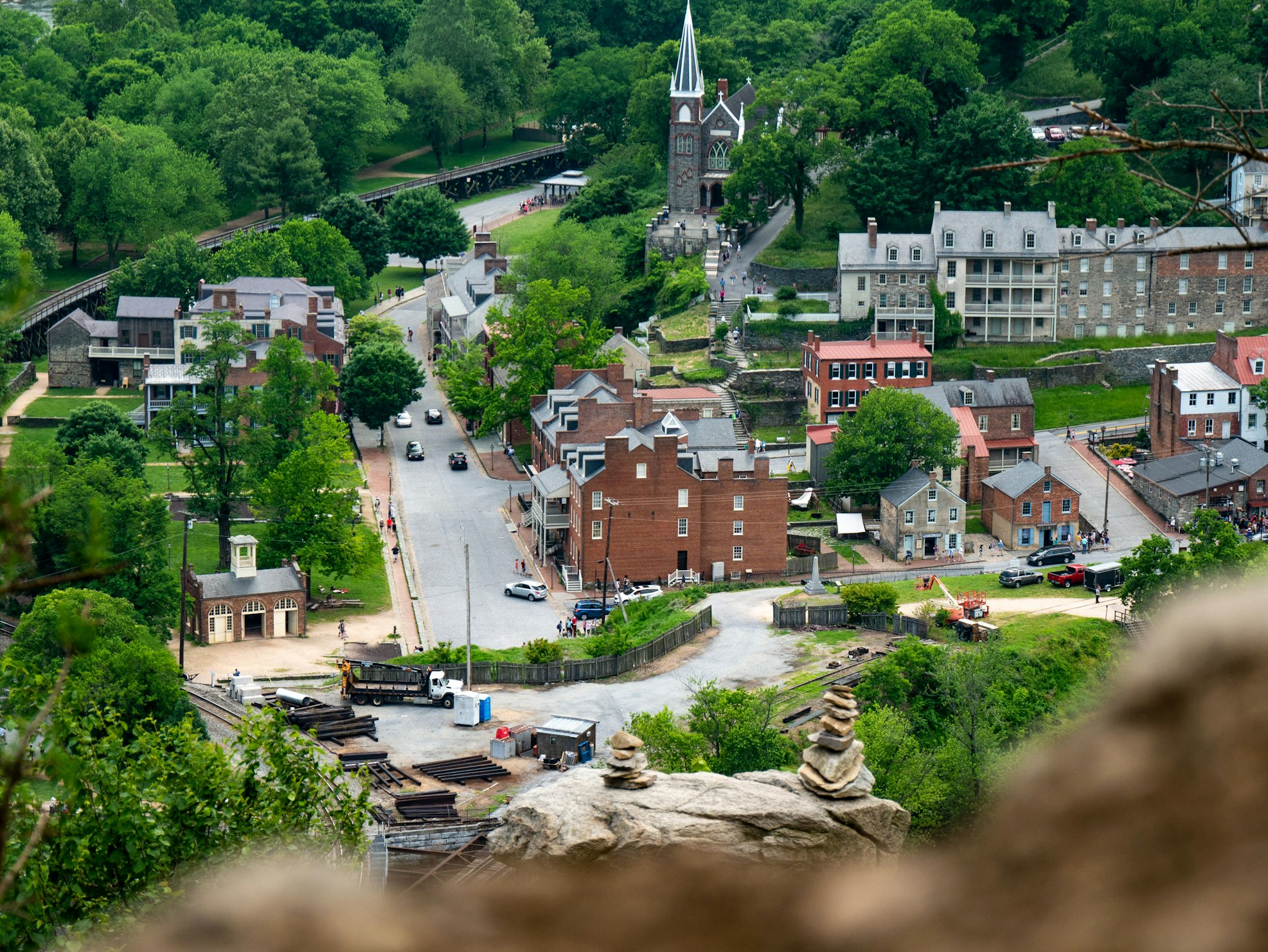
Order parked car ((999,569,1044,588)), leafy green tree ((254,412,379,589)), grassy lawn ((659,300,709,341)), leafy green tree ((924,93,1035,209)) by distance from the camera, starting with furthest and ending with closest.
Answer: leafy green tree ((924,93,1035,209)), grassy lawn ((659,300,709,341)), leafy green tree ((254,412,379,589)), parked car ((999,569,1044,588))

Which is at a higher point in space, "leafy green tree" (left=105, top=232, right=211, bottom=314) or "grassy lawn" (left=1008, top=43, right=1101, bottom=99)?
"grassy lawn" (left=1008, top=43, right=1101, bottom=99)

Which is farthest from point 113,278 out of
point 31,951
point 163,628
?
point 31,951

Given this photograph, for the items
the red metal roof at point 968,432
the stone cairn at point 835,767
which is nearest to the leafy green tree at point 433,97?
the red metal roof at point 968,432

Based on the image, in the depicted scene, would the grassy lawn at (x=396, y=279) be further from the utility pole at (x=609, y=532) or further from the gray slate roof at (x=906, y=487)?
the gray slate roof at (x=906, y=487)

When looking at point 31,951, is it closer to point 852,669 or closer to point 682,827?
point 682,827

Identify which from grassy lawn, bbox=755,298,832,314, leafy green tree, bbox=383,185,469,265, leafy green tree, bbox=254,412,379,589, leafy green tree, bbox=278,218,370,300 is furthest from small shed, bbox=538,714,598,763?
leafy green tree, bbox=383,185,469,265

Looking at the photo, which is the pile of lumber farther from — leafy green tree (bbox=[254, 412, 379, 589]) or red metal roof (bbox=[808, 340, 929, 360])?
red metal roof (bbox=[808, 340, 929, 360])

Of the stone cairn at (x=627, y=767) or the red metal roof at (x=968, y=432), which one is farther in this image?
the red metal roof at (x=968, y=432)
